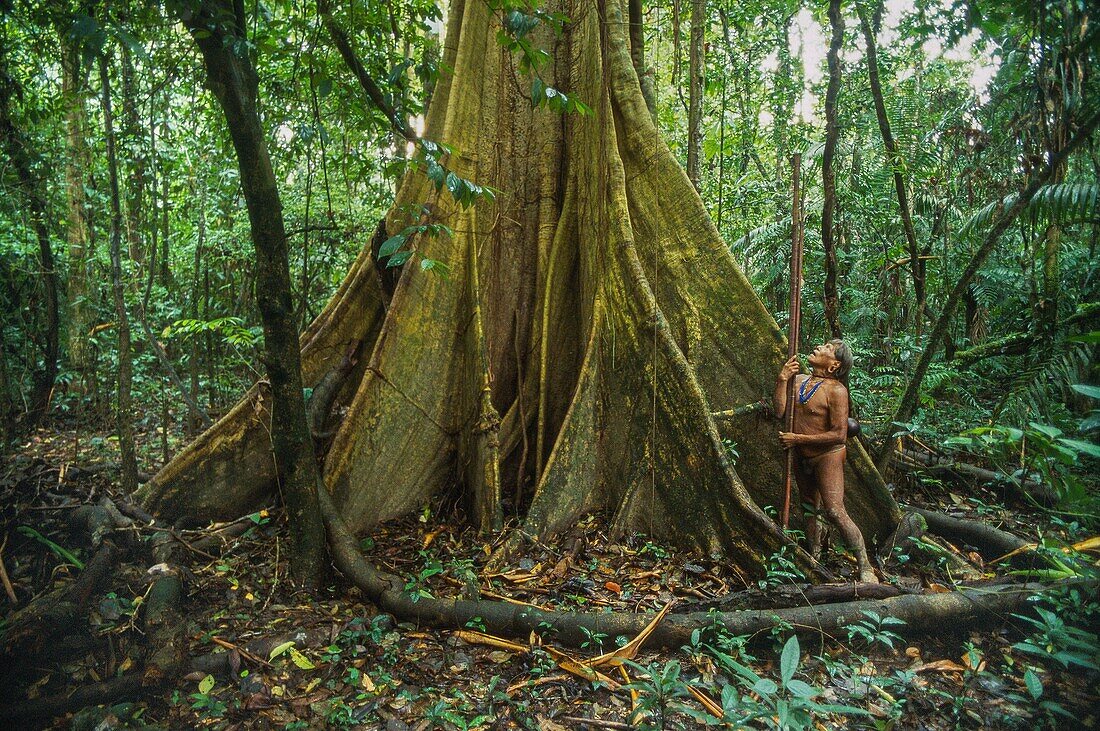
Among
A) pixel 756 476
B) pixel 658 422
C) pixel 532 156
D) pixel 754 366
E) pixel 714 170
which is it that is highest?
pixel 714 170

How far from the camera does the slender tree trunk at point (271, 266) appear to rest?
2697 millimetres

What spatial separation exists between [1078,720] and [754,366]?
2.30 meters

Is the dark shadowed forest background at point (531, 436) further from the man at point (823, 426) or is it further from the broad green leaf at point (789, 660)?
the man at point (823, 426)

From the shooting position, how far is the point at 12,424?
5.49m

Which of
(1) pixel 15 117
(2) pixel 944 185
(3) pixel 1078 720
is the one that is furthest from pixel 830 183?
(1) pixel 15 117

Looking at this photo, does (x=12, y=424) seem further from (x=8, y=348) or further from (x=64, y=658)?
(x=64, y=658)

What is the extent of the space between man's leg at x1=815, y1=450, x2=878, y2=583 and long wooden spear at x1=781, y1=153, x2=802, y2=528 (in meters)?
0.18

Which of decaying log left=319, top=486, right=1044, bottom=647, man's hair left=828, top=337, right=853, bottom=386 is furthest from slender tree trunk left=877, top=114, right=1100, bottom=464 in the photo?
decaying log left=319, top=486, right=1044, bottom=647

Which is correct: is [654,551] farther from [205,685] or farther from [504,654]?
[205,685]

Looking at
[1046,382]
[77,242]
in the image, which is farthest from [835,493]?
[77,242]

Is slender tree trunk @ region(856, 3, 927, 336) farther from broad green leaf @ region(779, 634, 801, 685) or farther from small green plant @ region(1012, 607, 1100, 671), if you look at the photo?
broad green leaf @ region(779, 634, 801, 685)

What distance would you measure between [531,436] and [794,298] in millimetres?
2200

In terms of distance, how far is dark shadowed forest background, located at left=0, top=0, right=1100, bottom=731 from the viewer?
2.64m

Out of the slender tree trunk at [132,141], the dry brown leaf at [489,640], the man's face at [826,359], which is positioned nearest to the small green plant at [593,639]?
the dry brown leaf at [489,640]
